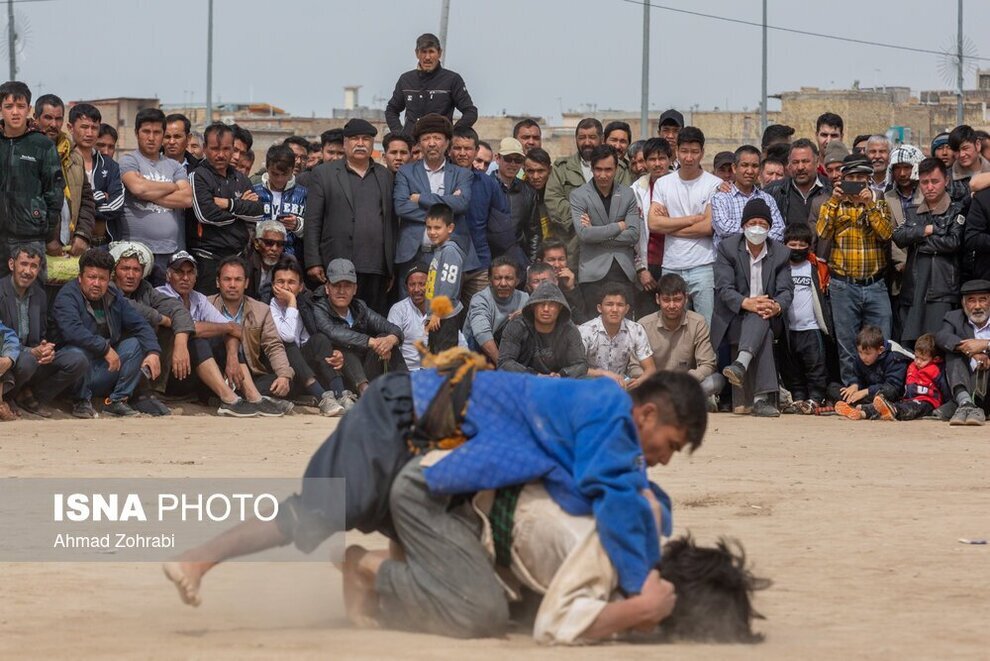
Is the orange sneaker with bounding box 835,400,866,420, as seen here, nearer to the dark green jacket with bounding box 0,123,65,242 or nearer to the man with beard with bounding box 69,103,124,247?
the man with beard with bounding box 69,103,124,247

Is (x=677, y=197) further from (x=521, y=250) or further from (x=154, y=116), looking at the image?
(x=154, y=116)

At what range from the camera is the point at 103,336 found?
12.0 m

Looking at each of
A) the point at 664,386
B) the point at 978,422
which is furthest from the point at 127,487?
the point at 978,422

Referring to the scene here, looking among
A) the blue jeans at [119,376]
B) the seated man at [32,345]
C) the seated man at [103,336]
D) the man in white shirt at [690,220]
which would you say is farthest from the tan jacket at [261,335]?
the man in white shirt at [690,220]

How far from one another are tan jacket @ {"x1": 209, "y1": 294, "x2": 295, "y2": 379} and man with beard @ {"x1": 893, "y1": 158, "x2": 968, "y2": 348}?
5.47 metres

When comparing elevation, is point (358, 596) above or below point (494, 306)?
below

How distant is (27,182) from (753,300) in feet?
20.3

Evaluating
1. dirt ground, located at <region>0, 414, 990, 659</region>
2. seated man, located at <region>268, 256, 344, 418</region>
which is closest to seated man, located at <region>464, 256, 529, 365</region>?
seated man, located at <region>268, 256, 344, 418</region>

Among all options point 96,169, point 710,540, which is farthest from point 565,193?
point 710,540

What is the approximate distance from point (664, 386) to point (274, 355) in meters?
7.97

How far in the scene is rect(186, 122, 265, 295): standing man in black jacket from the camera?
503 inches

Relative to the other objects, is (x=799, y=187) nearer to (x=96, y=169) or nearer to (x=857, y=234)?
(x=857, y=234)

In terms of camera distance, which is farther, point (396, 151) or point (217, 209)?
point (396, 151)

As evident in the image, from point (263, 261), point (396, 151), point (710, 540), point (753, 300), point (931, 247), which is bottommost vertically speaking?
point (710, 540)
